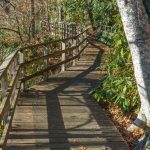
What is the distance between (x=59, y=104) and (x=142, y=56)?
2.89 metres

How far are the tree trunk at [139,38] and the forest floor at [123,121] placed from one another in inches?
15.1

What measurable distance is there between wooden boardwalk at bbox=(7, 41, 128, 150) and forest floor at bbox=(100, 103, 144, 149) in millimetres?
347

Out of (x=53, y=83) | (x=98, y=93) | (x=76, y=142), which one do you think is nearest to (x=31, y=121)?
(x=76, y=142)

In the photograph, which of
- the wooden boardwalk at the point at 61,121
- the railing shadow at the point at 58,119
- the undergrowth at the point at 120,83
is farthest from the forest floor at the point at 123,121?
the railing shadow at the point at 58,119

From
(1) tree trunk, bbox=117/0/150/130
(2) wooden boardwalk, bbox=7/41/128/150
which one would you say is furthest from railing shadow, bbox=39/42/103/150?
(1) tree trunk, bbox=117/0/150/130

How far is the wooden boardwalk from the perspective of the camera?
26.4 feet

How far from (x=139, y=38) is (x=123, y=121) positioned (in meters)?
2.53

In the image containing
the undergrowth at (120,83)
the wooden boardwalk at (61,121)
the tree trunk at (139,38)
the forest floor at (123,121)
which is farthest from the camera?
the undergrowth at (120,83)

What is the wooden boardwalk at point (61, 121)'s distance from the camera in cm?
804

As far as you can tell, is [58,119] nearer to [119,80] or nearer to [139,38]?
[139,38]

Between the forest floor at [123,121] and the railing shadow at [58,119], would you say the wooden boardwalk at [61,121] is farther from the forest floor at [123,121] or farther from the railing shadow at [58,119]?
the forest floor at [123,121]

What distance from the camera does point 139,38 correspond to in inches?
344

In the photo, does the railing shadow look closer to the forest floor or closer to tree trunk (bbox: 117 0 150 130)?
the forest floor

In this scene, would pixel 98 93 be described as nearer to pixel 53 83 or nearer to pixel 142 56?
pixel 53 83
